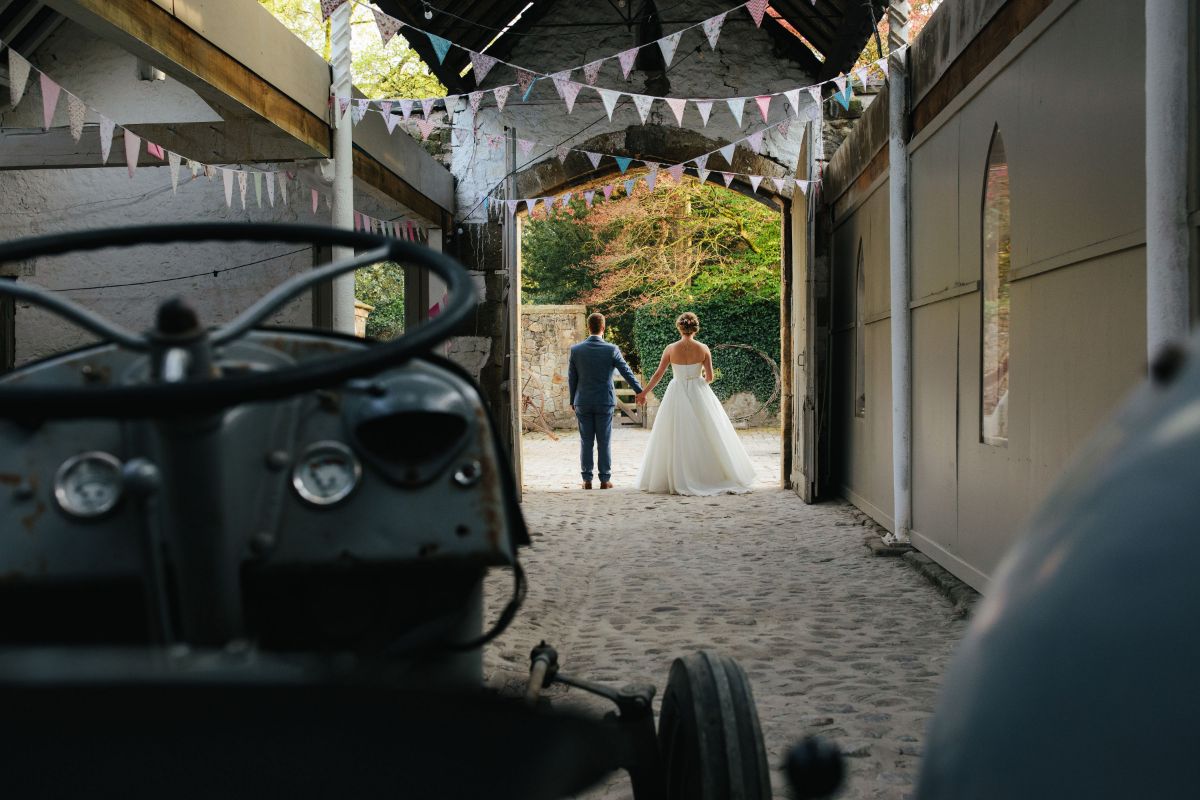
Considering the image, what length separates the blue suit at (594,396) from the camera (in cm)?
1071

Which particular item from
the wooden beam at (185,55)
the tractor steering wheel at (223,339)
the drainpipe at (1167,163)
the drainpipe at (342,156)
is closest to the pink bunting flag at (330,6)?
the drainpipe at (342,156)

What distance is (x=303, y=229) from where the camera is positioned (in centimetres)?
136

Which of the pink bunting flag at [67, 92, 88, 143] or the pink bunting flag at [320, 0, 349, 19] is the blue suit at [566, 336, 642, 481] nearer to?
the pink bunting flag at [320, 0, 349, 19]

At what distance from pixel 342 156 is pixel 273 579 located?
5.66 metres

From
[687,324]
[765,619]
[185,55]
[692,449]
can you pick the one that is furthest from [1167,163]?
[687,324]

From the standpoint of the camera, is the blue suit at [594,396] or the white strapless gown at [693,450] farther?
the blue suit at [594,396]

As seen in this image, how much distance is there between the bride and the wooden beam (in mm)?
5045

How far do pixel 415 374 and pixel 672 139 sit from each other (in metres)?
9.00

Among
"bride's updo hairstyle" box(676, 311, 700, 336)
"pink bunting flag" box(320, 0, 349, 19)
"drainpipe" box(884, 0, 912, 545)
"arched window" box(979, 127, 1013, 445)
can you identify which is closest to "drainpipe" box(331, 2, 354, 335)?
"pink bunting flag" box(320, 0, 349, 19)

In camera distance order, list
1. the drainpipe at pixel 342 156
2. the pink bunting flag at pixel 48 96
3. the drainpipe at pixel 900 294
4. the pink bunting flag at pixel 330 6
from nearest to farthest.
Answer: the pink bunting flag at pixel 48 96 < the pink bunting flag at pixel 330 6 < the drainpipe at pixel 342 156 < the drainpipe at pixel 900 294

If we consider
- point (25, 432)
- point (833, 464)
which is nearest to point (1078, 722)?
point (25, 432)

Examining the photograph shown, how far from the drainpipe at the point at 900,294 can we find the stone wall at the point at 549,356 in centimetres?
1382

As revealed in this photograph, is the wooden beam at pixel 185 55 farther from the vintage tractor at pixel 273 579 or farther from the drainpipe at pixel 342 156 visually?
the vintage tractor at pixel 273 579

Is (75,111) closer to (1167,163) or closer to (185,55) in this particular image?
(185,55)
